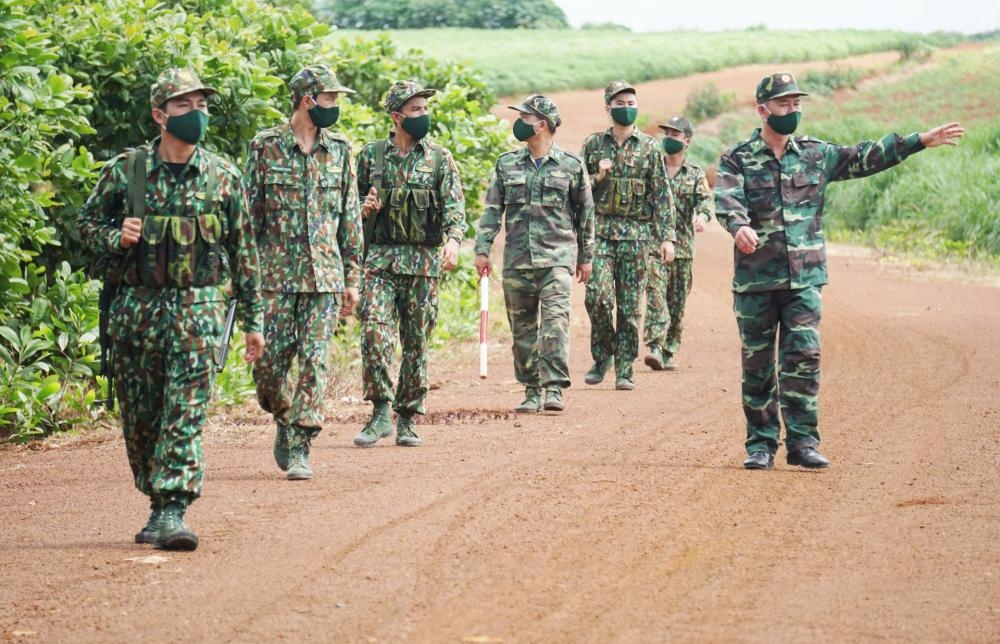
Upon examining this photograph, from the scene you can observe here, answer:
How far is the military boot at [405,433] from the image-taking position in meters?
11.1

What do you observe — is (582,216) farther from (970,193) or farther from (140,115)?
(970,193)

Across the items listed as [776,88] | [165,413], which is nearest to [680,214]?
[776,88]

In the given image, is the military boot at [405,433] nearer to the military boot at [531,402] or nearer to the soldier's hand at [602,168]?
the military boot at [531,402]

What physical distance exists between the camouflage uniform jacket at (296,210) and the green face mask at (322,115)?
4.6 inches

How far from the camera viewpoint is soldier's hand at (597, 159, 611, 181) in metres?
14.3

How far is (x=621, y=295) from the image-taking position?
1442cm

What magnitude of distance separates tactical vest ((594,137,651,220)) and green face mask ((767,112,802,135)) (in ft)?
15.0

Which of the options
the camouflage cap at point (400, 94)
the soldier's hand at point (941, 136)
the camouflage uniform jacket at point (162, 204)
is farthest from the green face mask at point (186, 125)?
the soldier's hand at point (941, 136)

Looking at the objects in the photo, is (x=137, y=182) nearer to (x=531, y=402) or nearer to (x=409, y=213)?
(x=409, y=213)

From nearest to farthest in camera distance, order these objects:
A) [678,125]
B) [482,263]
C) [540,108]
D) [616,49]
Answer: [540,108] < [482,263] < [678,125] < [616,49]

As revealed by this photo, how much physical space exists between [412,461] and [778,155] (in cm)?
295

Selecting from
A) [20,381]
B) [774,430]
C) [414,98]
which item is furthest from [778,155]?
[20,381]

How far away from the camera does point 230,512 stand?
8.66 metres

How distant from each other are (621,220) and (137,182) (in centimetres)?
732
